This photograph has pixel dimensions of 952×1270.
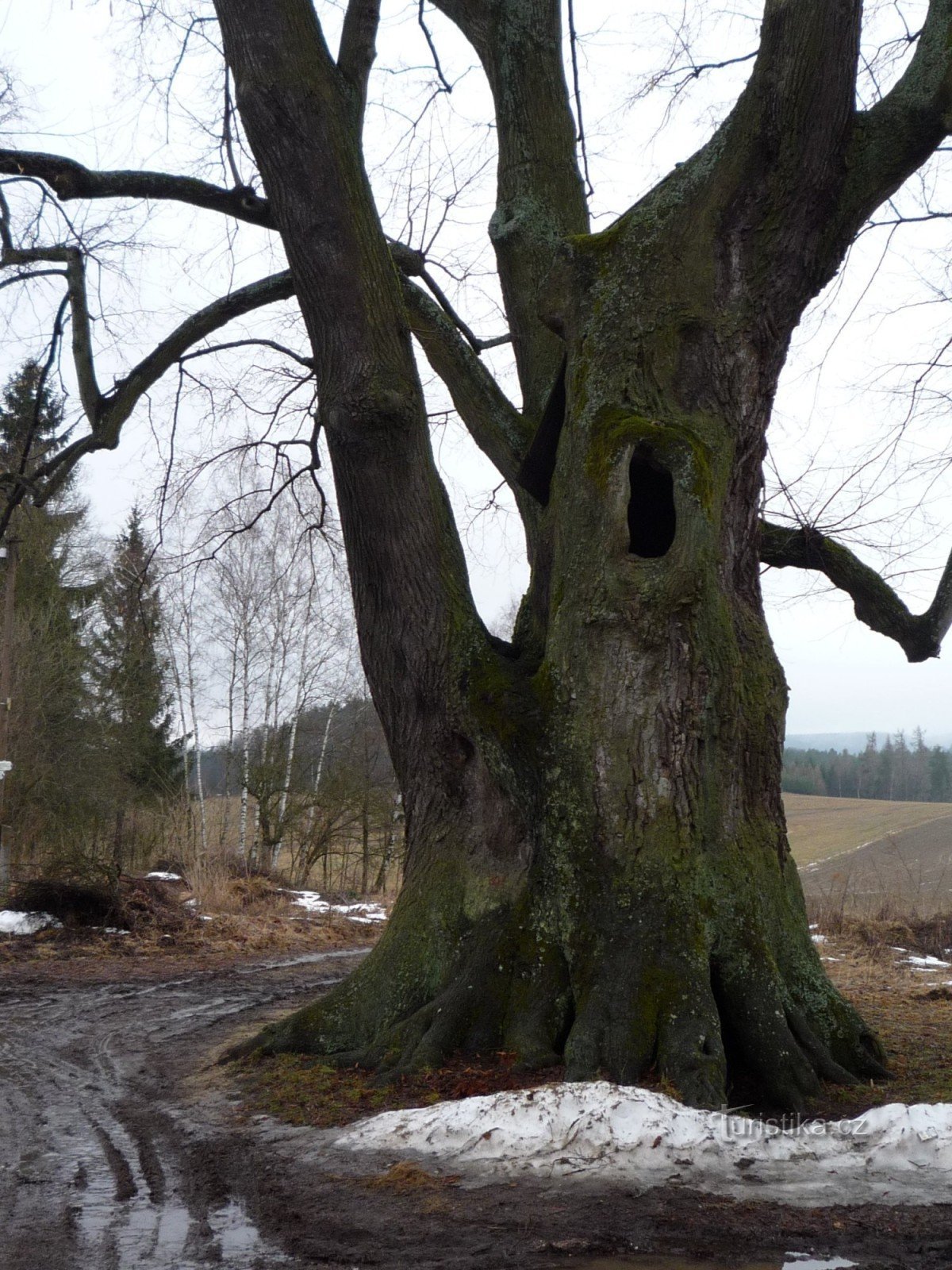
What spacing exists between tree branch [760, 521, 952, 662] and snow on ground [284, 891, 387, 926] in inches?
368

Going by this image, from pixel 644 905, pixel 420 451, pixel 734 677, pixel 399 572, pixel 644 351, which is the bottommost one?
pixel 644 905

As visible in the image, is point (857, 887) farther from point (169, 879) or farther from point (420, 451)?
point (420, 451)

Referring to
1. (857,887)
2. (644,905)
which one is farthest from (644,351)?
(857,887)

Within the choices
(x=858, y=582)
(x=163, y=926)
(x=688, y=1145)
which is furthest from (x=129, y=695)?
(x=688, y=1145)

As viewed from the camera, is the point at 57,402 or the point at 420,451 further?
the point at 57,402

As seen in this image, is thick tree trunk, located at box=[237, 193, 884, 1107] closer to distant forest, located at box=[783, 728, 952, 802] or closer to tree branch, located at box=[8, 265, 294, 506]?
tree branch, located at box=[8, 265, 294, 506]

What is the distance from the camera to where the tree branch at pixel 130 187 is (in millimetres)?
5867

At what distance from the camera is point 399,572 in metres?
5.09

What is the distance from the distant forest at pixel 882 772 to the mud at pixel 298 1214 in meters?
60.7

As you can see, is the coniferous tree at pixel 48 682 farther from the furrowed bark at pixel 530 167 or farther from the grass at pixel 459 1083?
the grass at pixel 459 1083

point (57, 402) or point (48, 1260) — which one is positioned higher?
point (57, 402)

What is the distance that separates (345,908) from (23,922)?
5431 mm

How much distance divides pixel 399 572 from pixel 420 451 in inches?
25.3

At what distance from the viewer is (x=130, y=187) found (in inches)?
236
